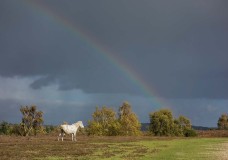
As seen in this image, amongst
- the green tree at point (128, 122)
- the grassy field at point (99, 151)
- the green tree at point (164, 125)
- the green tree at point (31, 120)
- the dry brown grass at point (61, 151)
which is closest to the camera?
the dry brown grass at point (61, 151)

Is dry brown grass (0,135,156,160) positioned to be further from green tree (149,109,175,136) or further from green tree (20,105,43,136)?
green tree (149,109,175,136)

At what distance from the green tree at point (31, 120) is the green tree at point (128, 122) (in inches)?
1194

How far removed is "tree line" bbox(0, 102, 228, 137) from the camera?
11400cm

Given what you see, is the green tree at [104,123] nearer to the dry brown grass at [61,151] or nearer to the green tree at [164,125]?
the green tree at [164,125]

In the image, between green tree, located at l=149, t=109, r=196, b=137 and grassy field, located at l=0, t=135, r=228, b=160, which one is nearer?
grassy field, located at l=0, t=135, r=228, b=160

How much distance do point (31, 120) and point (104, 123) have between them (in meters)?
33.3

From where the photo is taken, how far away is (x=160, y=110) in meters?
133

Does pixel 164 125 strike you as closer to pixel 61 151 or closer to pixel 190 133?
pixel 190 133

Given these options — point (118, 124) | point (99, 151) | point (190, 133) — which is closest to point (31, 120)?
point (118, 124)

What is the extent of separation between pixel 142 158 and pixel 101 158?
13.1 feet

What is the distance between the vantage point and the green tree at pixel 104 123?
131 meters

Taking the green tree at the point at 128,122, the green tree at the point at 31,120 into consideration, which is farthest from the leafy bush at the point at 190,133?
the green tree at the point at 31,120

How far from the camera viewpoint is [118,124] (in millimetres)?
134125

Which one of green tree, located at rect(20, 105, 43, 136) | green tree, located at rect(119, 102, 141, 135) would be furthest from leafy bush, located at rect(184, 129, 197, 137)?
green tree, located at rect(20, 105, 43, 136)
